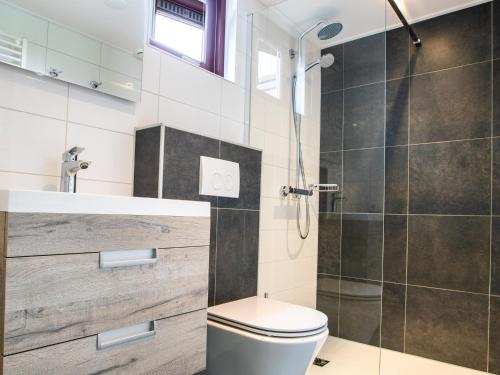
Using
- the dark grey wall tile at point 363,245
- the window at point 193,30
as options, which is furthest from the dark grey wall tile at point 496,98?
the window at point 193,30

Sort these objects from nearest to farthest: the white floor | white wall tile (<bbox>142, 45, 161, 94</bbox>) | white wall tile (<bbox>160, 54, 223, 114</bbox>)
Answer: white wall tile (<bbox>142, 45, 161, 94</bbox>) → white wall tile (<bbox>160, 54, 223, 114</bbox>) → the white floor

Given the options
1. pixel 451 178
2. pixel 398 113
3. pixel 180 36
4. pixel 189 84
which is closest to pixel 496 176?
pixel 451 178

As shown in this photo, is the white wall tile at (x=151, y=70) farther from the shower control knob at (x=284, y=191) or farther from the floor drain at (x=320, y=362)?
the floor drain at (x=320, y=362)

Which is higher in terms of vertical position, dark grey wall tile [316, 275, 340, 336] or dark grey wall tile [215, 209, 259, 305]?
dark grey wall tile [215, 209, 259, 305]

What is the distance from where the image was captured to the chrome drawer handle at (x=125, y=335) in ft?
3.09

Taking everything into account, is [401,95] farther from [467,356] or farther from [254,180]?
[467,356]

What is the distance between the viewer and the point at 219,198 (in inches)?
69.8

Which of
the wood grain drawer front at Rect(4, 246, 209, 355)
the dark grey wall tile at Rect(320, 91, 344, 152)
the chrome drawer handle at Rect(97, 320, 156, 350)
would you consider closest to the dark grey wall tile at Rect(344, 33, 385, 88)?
the dark grey wall tile at Rect(320, 91, 344, 152)

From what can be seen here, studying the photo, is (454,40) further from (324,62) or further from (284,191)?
(284,191)

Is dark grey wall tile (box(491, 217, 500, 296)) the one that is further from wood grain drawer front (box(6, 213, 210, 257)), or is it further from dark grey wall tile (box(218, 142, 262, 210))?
wood grain drawer front (box(6, 213, 210, 257))

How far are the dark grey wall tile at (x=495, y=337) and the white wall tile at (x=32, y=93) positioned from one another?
99.4 inches

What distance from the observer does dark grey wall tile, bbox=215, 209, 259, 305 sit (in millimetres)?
1780

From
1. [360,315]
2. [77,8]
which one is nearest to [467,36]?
[360,315]

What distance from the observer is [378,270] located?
2160mm
